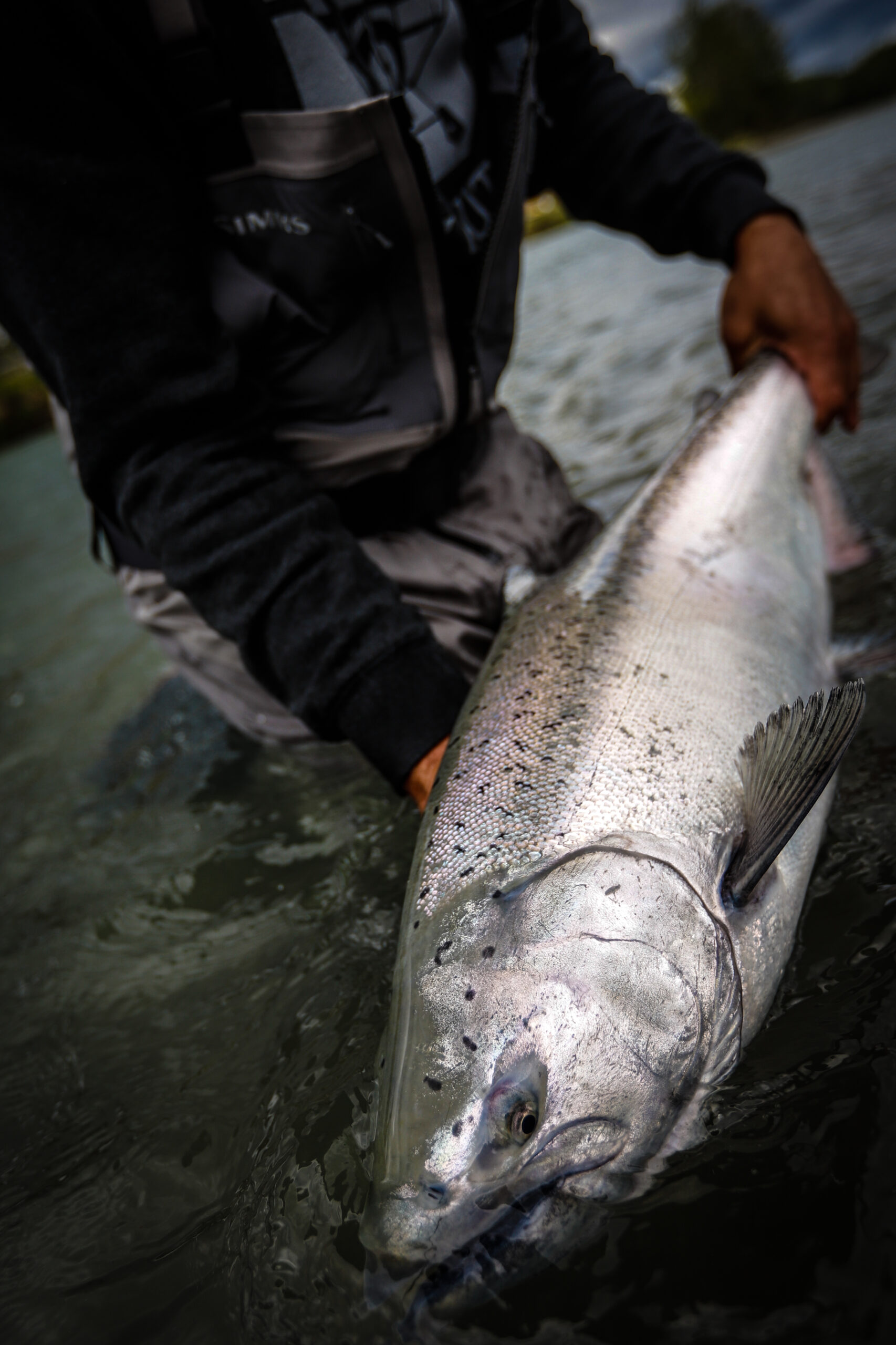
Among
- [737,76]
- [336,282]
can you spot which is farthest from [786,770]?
[737,76]

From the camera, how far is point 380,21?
6.95 ft

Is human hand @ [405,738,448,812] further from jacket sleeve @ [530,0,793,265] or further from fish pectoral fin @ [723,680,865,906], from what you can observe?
jacket sleeve @ [530,0,793,265]

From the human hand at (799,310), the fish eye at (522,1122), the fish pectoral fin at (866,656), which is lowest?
the fish pectoral fin at (866,656)

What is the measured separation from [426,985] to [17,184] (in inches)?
68.8

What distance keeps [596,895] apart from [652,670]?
23.9 inches

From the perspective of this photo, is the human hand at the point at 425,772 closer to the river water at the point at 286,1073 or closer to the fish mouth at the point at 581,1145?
the river water at the point at 286,1073

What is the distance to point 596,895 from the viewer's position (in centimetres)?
128

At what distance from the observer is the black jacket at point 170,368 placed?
1.69 metres

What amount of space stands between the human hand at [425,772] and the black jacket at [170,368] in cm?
2

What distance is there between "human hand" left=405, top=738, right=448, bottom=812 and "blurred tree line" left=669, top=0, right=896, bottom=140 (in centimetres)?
6049

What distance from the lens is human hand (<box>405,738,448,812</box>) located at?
5.76 feet

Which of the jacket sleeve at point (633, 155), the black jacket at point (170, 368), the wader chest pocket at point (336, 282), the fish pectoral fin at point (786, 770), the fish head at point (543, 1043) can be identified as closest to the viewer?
the fish head at point (543, 1043)

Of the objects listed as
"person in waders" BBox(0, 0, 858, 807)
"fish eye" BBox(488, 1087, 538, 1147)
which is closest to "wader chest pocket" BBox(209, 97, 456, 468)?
"person in waders" BBox(0, 0, 858, 807)

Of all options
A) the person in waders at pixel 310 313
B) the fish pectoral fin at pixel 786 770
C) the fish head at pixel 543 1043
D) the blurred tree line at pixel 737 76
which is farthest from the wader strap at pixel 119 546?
the blurred tree line at pixel 737 76
